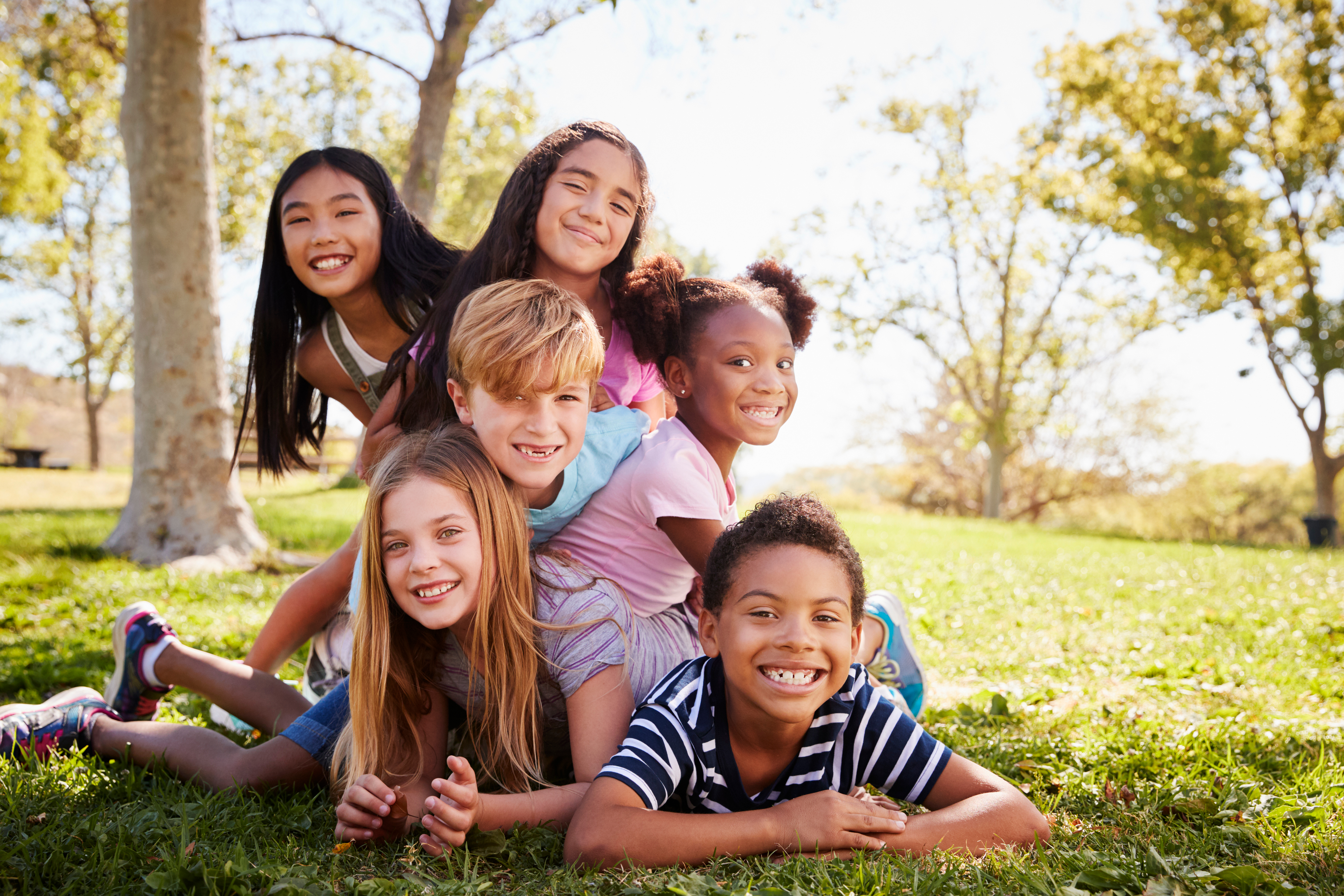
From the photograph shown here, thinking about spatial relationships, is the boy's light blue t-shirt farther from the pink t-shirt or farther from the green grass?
the green grass

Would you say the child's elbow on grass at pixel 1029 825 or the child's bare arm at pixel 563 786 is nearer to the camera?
the child's bare arm at pixel 563 786

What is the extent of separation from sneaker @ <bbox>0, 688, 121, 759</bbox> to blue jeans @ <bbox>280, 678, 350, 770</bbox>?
739mm

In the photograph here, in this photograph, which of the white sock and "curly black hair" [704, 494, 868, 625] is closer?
"curly black hair" [704, 494, 868, 625]

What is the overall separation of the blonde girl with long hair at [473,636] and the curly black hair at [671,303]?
84 centimetres

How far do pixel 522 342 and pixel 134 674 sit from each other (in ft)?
6.88

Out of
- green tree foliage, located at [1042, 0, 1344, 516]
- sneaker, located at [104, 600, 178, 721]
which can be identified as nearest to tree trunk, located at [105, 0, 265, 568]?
sneaker, located at [104, 600, 178, 721]

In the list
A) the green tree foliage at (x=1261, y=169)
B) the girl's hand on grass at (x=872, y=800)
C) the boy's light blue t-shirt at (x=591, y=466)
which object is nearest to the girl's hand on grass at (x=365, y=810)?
the boy's light blue t-shirt at (x=591, y=466)

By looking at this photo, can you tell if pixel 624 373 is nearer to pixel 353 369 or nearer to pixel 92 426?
pixel 353 369

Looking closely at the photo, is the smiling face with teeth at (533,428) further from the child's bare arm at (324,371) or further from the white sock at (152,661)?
the white sock at (152,661)

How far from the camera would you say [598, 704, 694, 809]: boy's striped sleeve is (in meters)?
2.20

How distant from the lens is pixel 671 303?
10.6 feet

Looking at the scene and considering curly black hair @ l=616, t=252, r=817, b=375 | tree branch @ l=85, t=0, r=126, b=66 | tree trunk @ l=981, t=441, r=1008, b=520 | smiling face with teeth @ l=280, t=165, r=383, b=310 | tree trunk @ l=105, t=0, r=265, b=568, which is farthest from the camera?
tree trunk @ l=981, t=441, r=1008, b=520

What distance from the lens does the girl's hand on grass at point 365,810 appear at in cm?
224

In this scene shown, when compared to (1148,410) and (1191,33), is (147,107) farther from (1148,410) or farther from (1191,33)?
(1148,410)
